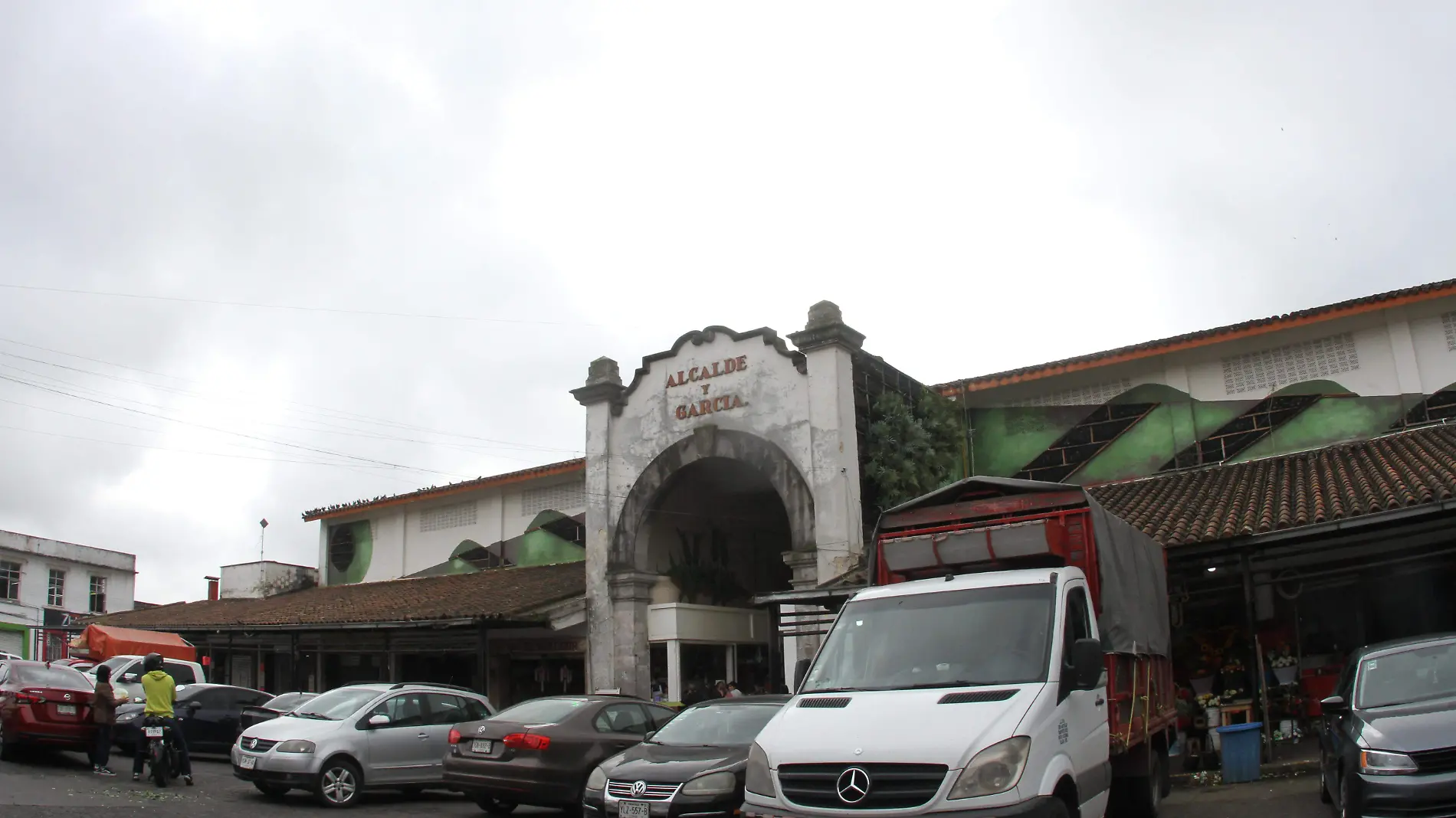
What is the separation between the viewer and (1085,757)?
25.4ft

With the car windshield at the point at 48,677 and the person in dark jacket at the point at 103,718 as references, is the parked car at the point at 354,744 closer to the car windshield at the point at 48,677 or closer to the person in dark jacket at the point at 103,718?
the person in dark jacket at the point at 103,718

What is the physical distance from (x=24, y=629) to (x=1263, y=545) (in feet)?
148

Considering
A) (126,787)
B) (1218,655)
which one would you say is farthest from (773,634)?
(126,787)

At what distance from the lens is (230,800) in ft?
41.0

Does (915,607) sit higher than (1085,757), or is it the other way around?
(915,607)

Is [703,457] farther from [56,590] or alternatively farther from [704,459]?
[56,590]

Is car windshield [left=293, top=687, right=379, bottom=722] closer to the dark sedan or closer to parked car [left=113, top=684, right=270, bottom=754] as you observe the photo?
parked car [left=113, top=684, right=270, bottom=754]

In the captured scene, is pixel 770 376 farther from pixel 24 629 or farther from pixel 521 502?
pixel 24 629

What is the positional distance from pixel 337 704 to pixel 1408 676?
11.7 metres

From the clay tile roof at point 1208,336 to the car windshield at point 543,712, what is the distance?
11916 mm

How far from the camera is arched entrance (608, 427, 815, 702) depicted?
2002cm

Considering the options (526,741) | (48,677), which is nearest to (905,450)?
(526,741)

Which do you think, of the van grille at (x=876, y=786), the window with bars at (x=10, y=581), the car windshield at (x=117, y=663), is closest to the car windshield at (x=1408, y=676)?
the van grille at (x=876, y=786)

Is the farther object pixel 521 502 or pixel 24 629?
pixel 24 629
